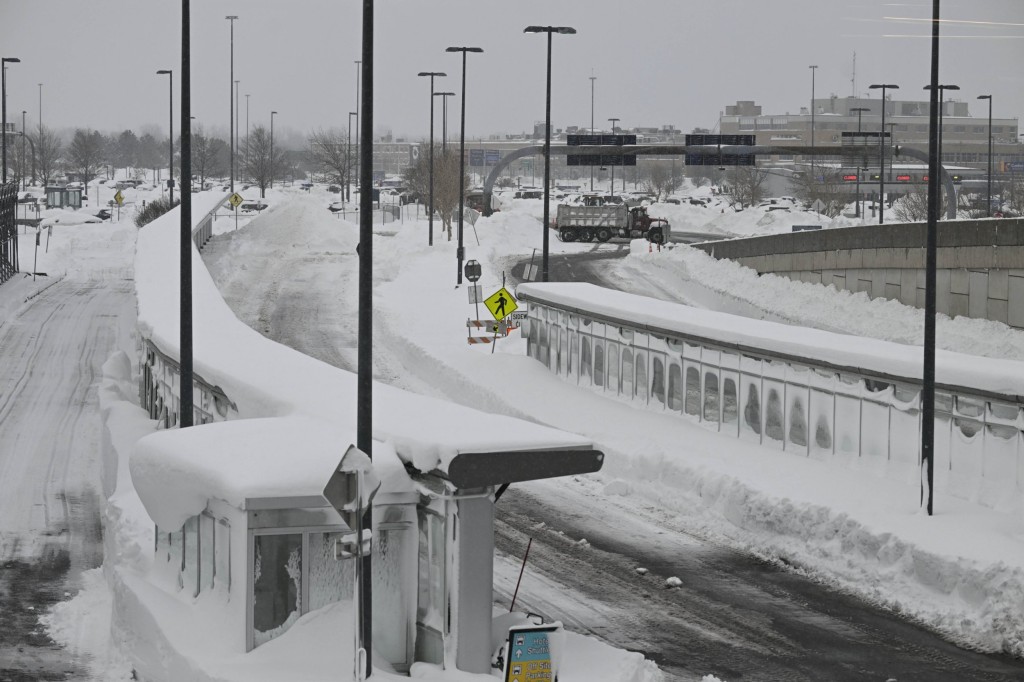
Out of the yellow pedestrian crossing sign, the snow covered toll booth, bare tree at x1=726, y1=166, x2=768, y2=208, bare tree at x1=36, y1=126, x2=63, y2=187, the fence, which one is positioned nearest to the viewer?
the snow covered toll booth

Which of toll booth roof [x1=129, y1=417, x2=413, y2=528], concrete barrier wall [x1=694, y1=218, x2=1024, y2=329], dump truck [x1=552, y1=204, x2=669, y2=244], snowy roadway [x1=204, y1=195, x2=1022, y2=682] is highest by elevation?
dump truck [x1=552, y1=204, x2=669, y2=244]

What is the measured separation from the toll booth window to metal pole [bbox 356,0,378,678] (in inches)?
34.3

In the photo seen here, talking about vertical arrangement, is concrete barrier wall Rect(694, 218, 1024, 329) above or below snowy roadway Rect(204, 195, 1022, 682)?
above

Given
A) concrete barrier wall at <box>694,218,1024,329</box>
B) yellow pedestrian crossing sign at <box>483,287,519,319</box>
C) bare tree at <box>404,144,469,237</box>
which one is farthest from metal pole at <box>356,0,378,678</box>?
bare tree at <box>404,144,469,237</box>

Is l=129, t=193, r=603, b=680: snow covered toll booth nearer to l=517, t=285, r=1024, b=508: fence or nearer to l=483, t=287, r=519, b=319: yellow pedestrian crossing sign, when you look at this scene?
l=517, t=285, r=1024, b=508: fence

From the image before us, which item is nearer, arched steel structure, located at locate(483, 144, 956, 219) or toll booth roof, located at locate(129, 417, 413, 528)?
toll booth roof, located at locate(129, 417, 413, 528)

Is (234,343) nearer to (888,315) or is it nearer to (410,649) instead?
(410,649)

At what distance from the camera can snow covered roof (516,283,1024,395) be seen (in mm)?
20359

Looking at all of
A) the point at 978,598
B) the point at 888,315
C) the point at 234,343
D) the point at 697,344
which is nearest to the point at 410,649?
the point at 978,598

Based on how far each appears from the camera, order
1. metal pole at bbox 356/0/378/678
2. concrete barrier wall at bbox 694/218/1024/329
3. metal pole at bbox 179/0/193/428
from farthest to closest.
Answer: concrete barrier wall at bbox 694/218/1024/329, metal pole at bbox 179/0/193/428, metal pole at bbox 356/0/378/678

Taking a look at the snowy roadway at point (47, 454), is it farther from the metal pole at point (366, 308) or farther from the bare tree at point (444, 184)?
the bare tree at point (444, 184)

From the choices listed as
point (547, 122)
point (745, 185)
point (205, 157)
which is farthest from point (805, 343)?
point (205, 157)

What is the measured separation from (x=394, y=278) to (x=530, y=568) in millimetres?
43013

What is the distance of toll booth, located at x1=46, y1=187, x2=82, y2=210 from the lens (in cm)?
10469
